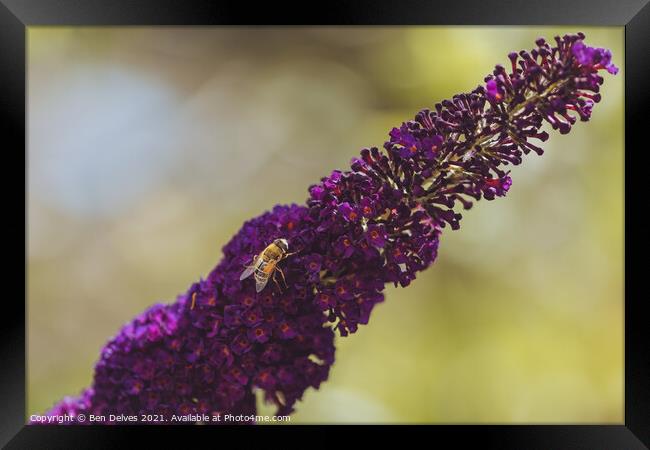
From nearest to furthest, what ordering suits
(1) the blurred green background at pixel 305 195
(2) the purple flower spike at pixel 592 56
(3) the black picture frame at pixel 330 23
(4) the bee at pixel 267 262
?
(2) the purple flower spike at pixel 592 56
(4) the bee at pixel 267 262
(3) the black picture frame at pixel 330 23
(1) the blurred green background at pixel 305 195

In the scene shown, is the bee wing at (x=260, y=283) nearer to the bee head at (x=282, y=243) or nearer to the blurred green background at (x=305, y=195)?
the bee head at (x=282, y=243)

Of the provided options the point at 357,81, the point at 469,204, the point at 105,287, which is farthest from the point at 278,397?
the point at 357,81

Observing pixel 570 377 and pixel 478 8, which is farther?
pixel 570 377

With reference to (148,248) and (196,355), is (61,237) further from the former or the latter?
(196,355)

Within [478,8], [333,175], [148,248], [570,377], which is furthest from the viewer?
[148,248]

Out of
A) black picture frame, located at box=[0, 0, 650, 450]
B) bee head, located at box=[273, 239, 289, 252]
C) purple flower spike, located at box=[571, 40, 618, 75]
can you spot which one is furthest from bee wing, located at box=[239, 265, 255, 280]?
purple flower spike, located at box=[571, 40, 618, 75]

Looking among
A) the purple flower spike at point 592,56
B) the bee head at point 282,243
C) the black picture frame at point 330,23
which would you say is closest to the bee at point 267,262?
the bee head at point 282,243

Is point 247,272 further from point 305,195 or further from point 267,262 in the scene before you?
point 305,195
